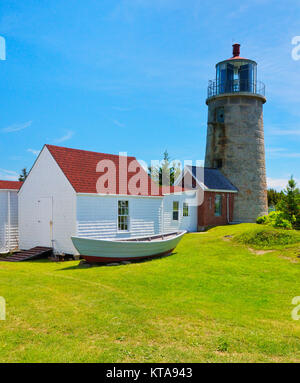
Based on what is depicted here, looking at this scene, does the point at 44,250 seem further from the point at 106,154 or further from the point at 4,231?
the point at 106,154

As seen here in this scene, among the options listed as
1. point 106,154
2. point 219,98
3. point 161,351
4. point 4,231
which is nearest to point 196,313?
point 161,351

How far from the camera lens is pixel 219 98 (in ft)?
119

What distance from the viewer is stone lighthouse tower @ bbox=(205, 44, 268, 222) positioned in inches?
1380

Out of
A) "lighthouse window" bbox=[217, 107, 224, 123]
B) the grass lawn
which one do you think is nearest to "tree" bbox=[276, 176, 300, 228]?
the grass lawn

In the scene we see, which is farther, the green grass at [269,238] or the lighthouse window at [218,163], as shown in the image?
the lighthouse window at [218,163]

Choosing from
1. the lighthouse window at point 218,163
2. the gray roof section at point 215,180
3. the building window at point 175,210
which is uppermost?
the lighthouse window at point 218,163

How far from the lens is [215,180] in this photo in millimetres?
33469

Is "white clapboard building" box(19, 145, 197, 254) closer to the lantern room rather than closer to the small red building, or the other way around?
the small red building

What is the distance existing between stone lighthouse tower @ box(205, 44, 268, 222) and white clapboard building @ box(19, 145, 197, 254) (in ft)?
52.1

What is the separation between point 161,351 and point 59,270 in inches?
375

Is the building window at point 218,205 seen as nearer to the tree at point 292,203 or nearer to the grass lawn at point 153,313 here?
the tree at point 292,203

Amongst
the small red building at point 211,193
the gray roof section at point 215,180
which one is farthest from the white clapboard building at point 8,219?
the gray roof section at point 215,180

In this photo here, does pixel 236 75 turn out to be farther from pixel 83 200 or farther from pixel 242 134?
pixel 83 200

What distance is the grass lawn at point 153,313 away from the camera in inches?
232
